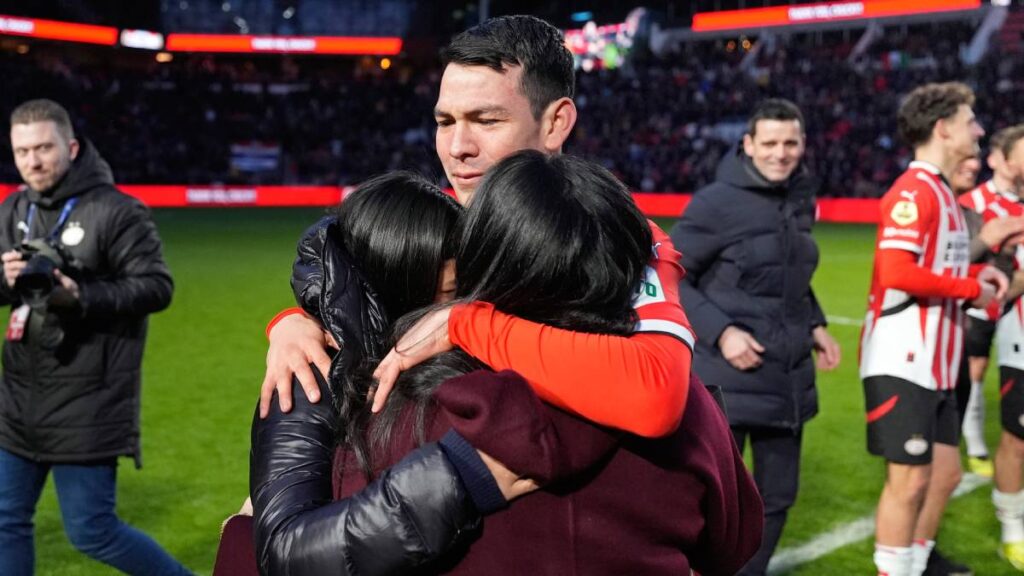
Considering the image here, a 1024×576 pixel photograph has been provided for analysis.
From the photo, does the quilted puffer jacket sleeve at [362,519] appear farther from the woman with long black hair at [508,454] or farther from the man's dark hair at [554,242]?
the man's dark hair at [554,242]

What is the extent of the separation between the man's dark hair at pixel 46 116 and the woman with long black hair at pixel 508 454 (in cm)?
304

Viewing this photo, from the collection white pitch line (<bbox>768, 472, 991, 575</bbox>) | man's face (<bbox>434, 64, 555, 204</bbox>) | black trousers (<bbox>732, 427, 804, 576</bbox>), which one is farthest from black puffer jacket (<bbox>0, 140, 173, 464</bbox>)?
white pitch line (<bbox>768, 472, 991, 575</bbox>)

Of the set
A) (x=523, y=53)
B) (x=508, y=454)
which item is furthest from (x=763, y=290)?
(x=508, y=454)

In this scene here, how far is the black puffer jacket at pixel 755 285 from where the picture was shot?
14.2ft

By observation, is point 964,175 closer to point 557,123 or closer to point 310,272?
point 557,123

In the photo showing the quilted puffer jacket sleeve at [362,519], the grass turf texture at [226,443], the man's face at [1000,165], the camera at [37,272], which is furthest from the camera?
the man's face at [1000,165]

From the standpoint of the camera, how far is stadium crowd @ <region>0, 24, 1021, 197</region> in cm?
3312

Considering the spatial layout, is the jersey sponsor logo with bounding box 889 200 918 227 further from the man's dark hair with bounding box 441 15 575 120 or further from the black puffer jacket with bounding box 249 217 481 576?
the black puffer jacket with bounding box 249 217 481 576

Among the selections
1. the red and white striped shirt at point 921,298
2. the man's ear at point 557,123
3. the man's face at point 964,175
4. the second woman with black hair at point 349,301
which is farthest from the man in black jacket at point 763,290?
the second woman with black hair at point 349,301

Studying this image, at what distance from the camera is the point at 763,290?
4387 millimetres

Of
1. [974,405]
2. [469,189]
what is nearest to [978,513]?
[974,405]

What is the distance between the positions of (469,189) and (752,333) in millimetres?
2271

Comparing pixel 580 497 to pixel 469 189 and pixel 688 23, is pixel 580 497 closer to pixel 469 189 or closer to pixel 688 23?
pixel 469 189

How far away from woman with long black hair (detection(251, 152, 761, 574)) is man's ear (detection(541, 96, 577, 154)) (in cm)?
110
